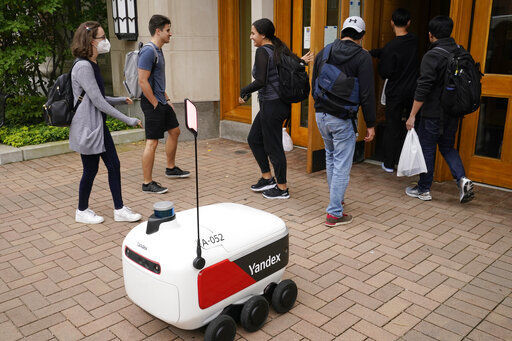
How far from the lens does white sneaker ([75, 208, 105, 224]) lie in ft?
15.9

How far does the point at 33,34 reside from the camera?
339 inches

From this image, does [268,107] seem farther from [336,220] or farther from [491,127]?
[491,127]

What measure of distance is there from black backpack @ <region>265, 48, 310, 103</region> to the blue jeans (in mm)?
584

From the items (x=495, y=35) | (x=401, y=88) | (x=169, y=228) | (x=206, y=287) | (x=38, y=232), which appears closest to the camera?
(x=206, y=287)

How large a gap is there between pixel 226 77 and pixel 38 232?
490 centimetres

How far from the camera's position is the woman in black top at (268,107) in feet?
16.6

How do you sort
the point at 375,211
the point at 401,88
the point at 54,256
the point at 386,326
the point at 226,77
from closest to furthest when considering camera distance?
the point at 386,326 < the point at 54,256 < the point at 375,211 < the point at 401,88 < the point at 226,77

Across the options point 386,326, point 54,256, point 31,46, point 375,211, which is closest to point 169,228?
point 386,326

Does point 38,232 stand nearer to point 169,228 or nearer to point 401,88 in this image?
point 169,228

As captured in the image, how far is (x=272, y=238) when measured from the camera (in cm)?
302

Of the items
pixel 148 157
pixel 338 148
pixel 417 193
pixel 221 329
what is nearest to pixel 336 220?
pixel 338 148

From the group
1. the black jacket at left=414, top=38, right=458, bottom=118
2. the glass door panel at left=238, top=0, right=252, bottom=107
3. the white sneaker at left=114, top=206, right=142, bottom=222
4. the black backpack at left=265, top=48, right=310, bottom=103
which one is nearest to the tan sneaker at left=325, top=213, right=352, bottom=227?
the black backpack at left=265, top=48, right=310, bottom=103

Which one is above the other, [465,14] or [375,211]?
[465,14]

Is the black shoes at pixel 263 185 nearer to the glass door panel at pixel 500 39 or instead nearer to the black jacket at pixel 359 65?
the black jacket at pixel 359 65
